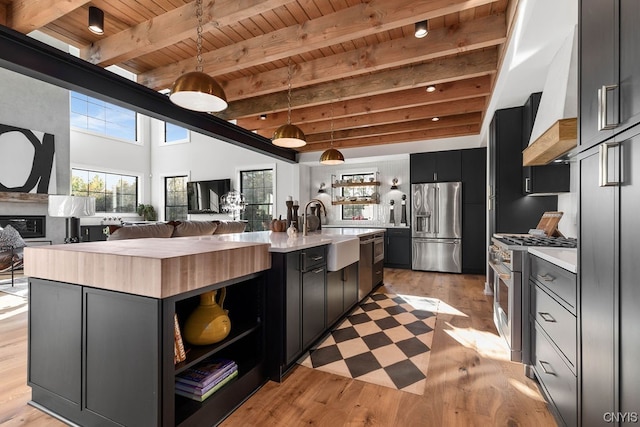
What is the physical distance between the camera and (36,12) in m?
2.33

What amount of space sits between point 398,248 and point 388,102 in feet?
9.99

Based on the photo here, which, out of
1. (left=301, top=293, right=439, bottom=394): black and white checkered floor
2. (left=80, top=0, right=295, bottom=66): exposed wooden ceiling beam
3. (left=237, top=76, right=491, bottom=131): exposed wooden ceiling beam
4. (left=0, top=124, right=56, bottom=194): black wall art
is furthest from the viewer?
(left=0, top=124, right=56, bottom=194): black wall art

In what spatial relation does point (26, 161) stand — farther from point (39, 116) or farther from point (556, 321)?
point (556, 321)

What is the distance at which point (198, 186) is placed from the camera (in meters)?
8.59

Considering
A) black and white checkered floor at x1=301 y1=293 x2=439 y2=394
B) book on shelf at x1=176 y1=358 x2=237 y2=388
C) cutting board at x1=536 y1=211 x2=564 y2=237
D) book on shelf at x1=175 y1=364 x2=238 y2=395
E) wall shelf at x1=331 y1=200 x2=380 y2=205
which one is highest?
wall shelf at x1=331 y1=200 x2=380 y2=205

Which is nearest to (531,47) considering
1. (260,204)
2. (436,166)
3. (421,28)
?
(421,28)

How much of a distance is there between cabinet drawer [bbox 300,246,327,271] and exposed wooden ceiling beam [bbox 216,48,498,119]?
2.37 metres

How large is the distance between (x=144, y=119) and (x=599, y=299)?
10858mm

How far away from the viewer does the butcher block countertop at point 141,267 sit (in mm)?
1265

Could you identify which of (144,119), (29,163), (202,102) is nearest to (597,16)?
(202,102)

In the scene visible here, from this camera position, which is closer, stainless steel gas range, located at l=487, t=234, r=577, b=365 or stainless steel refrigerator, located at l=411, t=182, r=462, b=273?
stainless steel gas range, located at l=487, t=234, r=577, b=365

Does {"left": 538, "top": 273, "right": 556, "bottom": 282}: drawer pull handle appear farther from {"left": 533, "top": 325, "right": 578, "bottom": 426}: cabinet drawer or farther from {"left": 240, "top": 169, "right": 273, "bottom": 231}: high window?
{"left": 240, "top": 169, "right": 273, "bottom": 231}: high window

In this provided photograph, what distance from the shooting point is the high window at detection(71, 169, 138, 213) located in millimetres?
7662

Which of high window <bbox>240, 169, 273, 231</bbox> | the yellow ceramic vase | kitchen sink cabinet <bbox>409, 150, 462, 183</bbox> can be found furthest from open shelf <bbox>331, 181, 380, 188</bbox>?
the yellow ceramic vase
